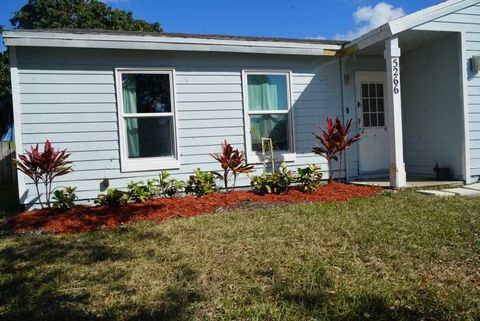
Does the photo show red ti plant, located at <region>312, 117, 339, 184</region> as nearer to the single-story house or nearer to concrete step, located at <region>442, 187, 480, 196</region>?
the single-story house

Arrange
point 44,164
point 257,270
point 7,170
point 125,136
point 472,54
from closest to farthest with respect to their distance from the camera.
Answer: point 257,270, point 44,164, point 125,136, point 472,54, point 7,170

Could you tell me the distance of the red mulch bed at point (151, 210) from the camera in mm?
5238

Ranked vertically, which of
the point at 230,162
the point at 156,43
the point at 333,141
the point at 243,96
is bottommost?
the point at 230,162

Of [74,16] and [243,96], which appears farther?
[74,16]

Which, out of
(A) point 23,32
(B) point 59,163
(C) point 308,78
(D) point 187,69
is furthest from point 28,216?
(C) point 308,78

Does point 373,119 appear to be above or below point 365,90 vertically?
below

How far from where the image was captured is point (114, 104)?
269 inches

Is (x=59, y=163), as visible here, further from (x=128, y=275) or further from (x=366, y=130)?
(x=366, y=130)

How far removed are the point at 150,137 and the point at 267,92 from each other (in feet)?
8.03

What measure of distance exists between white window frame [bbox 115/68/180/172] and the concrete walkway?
14.3 feet

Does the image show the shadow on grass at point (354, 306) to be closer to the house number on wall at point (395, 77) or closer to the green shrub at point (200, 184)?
the green shrub at point (200, 184)

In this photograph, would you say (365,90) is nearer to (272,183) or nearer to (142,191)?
(272,183)

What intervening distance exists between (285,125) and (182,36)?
103 inches

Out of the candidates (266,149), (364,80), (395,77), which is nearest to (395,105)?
(395,77)
